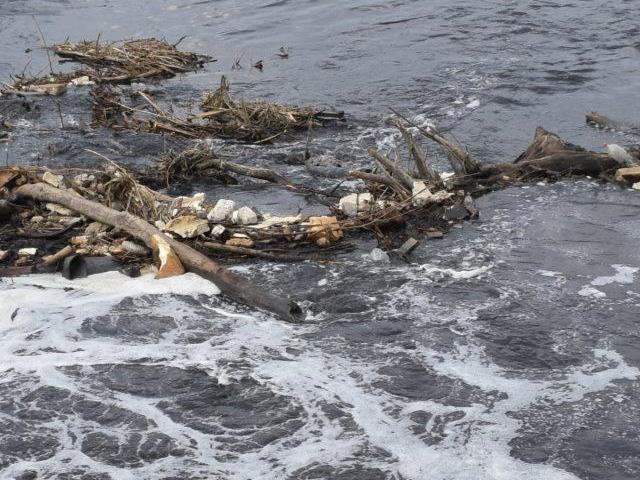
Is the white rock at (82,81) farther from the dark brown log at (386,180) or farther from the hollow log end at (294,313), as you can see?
the hollow log end at (294,313)

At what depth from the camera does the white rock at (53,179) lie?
7.60m

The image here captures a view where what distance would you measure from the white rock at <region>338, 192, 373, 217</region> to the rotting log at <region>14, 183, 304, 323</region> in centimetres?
143

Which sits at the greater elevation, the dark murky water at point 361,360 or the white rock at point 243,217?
the white rock at point 243,217

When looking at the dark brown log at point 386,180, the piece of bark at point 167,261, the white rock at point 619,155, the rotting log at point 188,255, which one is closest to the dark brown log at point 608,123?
the white rock at point 619,155

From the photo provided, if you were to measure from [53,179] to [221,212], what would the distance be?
5.39 ft

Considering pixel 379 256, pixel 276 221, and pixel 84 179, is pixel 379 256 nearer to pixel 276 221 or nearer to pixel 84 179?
pixel 276 221

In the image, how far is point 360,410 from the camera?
5051 mm

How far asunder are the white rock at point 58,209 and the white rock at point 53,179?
30cm

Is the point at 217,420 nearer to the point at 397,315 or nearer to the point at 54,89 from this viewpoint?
the point at 397,315

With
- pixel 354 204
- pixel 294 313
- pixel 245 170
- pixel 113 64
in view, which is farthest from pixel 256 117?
pixel 294 313

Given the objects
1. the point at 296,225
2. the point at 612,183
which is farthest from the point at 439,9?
the point at 296,225

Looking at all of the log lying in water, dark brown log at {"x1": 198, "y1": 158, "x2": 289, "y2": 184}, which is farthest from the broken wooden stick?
dark brown log at {"x1": 198, "y1": 158, "x2": 289, "y2": 184}

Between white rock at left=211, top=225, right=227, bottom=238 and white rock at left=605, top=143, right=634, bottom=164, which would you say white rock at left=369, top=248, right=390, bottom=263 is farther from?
white rock at left=605, top=143, right=634, bottom=164

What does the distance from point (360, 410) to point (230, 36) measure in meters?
11.0
